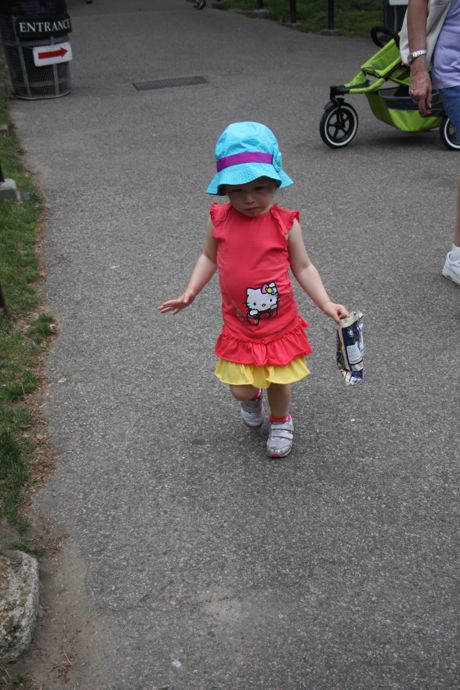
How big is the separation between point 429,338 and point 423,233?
1.58m

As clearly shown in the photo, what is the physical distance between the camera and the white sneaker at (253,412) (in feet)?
11.0

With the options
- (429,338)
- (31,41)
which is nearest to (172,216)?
(429,338)

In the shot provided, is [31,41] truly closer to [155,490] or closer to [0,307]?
[0,307]

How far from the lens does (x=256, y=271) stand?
292 centimetres

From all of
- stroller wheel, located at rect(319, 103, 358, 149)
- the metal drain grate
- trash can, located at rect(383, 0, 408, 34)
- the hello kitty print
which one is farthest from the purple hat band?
trash can, located at rect(383, 0, 408, 34)

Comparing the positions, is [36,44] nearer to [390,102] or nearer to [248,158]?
[390,102]

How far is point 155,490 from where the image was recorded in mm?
3094

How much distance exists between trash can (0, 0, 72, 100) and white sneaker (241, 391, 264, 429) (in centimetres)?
754

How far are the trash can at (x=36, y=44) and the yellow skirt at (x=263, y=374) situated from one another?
25.2 feet

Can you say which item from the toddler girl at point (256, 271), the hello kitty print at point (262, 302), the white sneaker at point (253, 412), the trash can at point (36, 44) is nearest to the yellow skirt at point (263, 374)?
the toddler girl at point (256, 271)

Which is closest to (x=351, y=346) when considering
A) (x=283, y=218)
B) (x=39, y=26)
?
(x=283, y=218)

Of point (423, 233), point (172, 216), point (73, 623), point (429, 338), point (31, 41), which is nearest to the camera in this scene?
point (73, 623)

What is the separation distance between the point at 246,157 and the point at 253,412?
3.81ft

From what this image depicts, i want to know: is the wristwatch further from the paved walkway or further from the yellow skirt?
the yellow skirt
